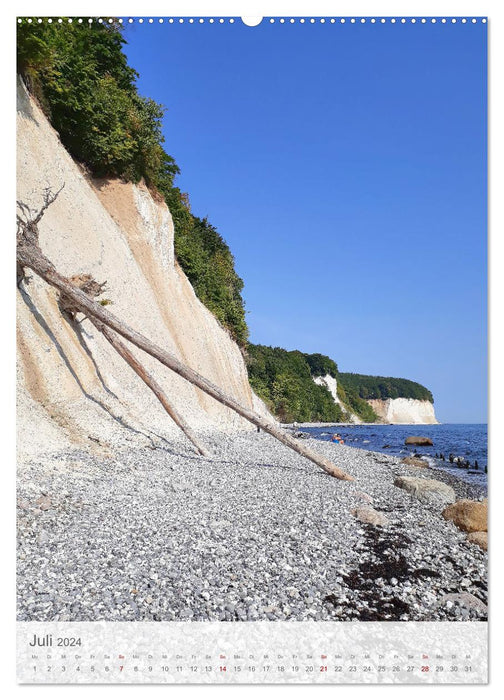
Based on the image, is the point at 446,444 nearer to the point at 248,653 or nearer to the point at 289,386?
the point at 248,653

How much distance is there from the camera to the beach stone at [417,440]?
22.9 meters

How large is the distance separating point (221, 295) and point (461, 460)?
1532 centimetres

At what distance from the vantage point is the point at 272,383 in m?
46.3

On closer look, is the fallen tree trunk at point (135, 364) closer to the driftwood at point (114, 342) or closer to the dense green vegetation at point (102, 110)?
the driftwood at point (114, 342)

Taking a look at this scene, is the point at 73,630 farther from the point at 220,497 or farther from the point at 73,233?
the point at 73,233

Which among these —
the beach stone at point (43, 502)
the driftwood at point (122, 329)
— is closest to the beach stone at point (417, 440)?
the driftwood at point (122, 329)

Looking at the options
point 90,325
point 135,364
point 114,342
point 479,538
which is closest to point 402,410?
point 135,364

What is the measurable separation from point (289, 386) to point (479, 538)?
40.3 metres

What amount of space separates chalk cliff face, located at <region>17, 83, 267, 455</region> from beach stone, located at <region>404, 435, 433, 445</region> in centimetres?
1011

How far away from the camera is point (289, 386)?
45688 millimetres

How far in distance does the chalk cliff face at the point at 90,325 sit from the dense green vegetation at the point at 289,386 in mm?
25637

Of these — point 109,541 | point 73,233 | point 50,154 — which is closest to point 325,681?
point 109,541

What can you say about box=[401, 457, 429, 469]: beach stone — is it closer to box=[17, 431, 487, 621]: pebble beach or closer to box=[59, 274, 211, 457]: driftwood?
box=[17, 431, 487, 621]: pebble beach
